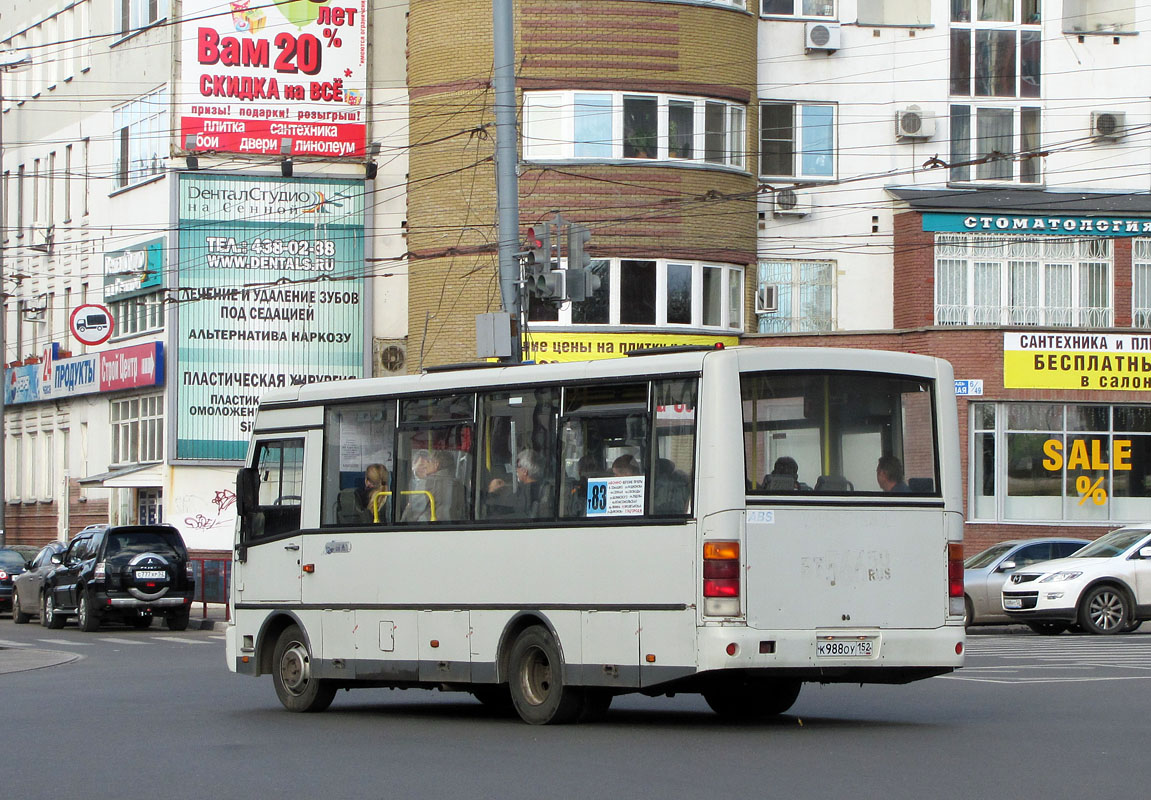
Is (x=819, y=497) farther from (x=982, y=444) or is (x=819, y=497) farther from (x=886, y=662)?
(x=982, y=444)

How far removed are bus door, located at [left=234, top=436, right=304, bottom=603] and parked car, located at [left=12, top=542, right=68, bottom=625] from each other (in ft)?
61.7

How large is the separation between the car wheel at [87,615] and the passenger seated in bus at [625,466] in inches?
803

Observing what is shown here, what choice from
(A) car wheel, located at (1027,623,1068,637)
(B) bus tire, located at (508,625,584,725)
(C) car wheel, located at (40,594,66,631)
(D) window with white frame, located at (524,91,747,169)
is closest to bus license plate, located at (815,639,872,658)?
(B) bus tire, located at (508,625,584,725)

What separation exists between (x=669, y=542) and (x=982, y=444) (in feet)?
87.2

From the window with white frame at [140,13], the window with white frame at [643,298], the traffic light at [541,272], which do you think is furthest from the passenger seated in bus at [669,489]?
the window with white frame at [140,13]

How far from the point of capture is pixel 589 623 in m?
13.6

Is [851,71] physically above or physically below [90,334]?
above

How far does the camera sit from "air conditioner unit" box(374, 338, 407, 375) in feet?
138

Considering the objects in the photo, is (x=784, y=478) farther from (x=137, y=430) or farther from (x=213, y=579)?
(x=137, y=430)

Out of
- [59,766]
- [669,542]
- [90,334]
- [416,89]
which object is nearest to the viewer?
[59,766]

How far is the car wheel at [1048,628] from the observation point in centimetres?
2840

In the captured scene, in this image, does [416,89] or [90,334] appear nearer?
[416,89]

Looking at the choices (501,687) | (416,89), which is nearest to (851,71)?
(416,89)

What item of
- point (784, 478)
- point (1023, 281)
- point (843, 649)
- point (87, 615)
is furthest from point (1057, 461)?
point (784, 478)
